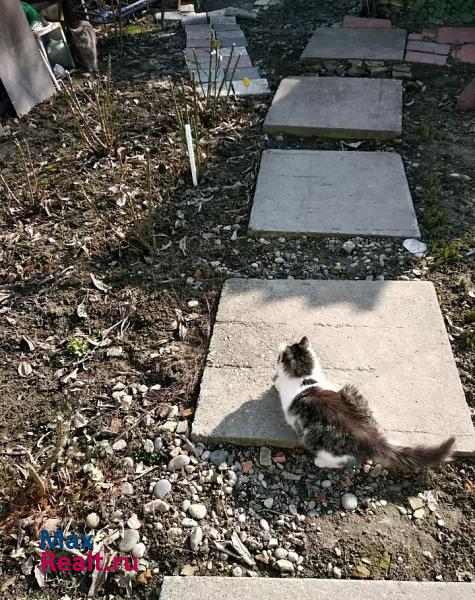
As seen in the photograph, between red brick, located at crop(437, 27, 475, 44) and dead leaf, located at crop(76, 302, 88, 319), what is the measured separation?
17.2 feet

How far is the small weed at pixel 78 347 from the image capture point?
3149 mm

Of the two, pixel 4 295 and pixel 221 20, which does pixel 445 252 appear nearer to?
pixel 4 295

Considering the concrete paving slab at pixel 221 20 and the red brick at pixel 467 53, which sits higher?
the concrete paving slab at pixel 221 20

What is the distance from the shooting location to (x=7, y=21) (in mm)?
5051

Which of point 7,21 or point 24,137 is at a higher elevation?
point 7,21

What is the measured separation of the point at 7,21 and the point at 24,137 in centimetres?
110

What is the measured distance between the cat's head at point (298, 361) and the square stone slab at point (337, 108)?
2.80 metres

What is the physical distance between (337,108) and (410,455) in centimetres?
365

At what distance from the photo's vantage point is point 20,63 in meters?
5.25

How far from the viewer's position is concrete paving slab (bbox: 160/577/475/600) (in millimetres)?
2070

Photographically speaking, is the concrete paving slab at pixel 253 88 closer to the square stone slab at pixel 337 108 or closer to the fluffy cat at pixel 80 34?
the square stone slab at pixel 337 108

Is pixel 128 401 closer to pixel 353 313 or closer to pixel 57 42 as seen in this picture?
pixel 353 313

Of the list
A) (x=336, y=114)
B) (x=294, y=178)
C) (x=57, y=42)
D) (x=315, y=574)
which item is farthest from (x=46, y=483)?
(x=57, y=42)

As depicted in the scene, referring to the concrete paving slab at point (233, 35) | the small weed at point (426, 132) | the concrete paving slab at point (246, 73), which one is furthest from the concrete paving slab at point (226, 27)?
the small weed at point (426, 132)
